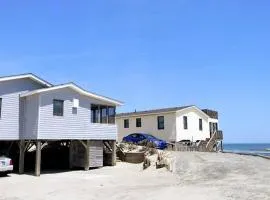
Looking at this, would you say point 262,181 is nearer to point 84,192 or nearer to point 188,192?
point 188,192

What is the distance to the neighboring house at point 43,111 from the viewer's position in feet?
85.7

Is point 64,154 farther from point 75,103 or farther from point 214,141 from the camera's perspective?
point 214,141

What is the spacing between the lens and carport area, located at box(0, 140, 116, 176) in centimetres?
2908

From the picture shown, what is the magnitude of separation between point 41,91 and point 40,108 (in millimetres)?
1081

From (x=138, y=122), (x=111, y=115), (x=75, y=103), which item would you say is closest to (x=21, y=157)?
(x=75, y=103)

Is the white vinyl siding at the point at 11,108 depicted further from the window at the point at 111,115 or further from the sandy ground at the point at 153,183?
the window at the point at 111,115

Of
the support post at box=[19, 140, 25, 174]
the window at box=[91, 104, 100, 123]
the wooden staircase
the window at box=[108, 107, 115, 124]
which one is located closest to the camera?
the support post at box=[19, 140, 25, 174]

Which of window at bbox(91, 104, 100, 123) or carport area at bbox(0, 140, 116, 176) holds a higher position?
window at bbox(91, 104, 100, 123)

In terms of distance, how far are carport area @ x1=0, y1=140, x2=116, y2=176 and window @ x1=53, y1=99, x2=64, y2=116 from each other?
229 centimetres

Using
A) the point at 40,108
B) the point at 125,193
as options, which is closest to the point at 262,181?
the point at 125,193

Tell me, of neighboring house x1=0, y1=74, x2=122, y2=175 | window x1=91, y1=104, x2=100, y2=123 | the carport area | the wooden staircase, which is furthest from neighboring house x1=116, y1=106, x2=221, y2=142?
neighboring house x1=0, y1=74, x2=122, y2=175

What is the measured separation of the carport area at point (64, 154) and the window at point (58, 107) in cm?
229

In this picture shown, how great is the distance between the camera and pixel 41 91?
26109 millimetres

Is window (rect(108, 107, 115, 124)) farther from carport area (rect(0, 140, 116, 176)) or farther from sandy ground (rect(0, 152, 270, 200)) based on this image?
sandy ground (rect(0, 152, 270, 200))
